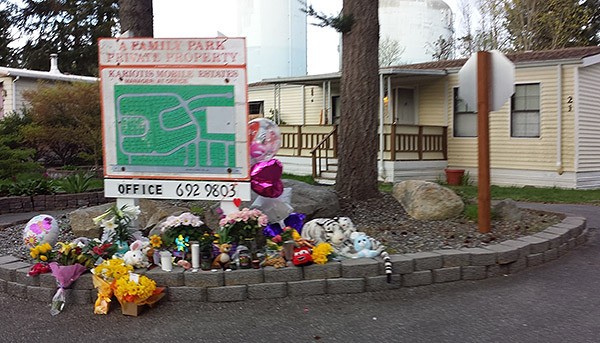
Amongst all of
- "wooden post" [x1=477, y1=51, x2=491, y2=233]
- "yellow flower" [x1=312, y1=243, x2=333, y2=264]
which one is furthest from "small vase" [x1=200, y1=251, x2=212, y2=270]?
"wooden post" [x1=477, y1=51, x2=491, y2=233]

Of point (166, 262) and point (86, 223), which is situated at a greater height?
point (86, 223)

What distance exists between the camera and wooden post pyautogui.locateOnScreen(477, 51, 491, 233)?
6535mm

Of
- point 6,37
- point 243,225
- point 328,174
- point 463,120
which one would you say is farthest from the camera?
point 6,37

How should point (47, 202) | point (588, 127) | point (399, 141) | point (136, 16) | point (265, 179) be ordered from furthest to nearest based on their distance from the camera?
point (399, 141) → point (588, 127) → point (47, 202) → point (136, 16) → point (265, 179)

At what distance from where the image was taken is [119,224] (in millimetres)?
5594

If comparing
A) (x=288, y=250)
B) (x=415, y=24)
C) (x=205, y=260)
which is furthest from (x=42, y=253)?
(x=415, y=24)

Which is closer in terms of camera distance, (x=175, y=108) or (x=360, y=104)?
(x=175, y=108)

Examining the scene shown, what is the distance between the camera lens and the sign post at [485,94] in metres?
6.51

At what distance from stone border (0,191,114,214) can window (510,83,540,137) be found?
11.0m

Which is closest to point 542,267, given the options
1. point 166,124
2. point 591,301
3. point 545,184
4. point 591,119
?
point 591,301

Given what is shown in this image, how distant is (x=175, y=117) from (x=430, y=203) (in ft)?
11.6

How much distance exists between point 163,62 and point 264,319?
290cm

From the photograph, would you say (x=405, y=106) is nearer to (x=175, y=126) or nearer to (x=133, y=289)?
(x=175, y=126)

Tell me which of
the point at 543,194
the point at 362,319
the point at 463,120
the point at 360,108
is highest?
the point at 463,120
